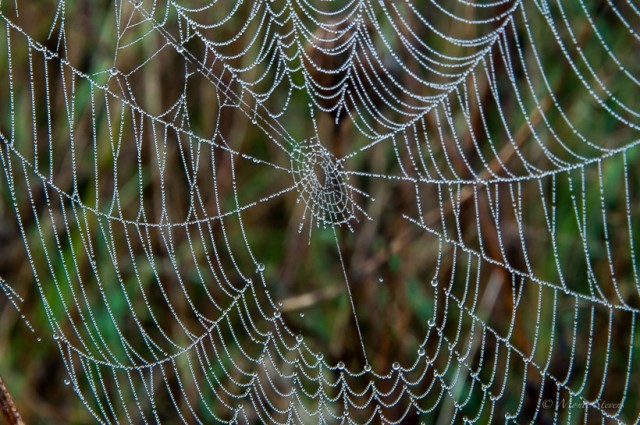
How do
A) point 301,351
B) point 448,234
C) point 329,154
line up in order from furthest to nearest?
point 301,351
point 448,234
point 329,154

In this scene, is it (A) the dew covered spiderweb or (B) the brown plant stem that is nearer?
(B) the brown plant stem

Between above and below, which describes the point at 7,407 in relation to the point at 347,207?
below

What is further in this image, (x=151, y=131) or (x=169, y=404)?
(x=169, y=404)

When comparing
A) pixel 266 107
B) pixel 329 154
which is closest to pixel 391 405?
pixel 329 154

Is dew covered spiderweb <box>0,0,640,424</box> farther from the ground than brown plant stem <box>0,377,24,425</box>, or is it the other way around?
dew covered spiderweb <box>0,0,640,424</box>

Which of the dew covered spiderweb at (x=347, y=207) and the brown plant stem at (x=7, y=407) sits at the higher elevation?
the dew covered spiderweb at (x=347, y=207)

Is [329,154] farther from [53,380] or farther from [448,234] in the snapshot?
[53,380]

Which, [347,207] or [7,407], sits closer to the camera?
[7,407]

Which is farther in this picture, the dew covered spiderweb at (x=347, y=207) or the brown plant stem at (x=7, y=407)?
the dew covered spiderweb at (x=347, y=207)
